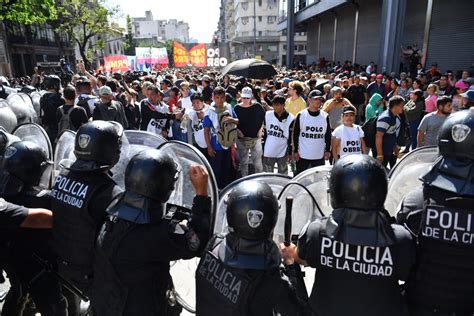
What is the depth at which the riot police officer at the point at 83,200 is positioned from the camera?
2348 mm

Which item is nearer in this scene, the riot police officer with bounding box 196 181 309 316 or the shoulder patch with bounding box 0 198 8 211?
the riot police officer with bounding box 196 181 309 316

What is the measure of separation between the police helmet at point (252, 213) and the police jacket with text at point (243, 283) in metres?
0.05

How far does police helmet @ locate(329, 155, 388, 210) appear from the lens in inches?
72.4

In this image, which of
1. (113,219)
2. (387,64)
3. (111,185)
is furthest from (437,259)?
(387,64)

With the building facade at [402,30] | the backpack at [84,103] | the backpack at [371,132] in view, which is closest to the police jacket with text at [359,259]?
→ the backpack at [371,132]

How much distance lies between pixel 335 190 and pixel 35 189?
7.26 ft

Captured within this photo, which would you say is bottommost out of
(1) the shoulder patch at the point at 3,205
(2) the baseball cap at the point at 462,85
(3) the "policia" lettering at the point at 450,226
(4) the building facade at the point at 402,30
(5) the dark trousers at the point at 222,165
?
(5) the dark trousers at the point at 222,165

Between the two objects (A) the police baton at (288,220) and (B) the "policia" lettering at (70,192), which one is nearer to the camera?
(A) the police baton at (288,220)

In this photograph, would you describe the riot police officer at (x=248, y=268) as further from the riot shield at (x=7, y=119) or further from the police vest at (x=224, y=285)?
the riot shield at (x=7, y=119)

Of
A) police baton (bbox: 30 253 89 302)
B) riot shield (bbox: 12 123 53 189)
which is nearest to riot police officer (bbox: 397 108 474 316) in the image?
police baton (bbox: 30 253 89 302)

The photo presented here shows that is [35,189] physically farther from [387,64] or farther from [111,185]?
[387,64]

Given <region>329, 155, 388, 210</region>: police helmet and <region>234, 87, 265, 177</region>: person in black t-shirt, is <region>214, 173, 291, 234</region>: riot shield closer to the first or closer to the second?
<region>329, 155, 388, 210</region>: police helmet

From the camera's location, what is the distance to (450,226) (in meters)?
1.82

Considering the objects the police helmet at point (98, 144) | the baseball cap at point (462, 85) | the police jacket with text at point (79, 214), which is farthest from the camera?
the baseball cap at point (462, 85)
